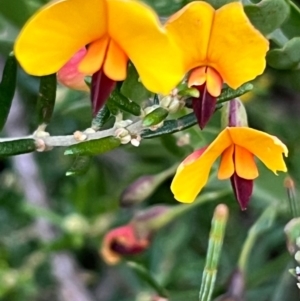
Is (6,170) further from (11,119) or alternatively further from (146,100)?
(146,100)

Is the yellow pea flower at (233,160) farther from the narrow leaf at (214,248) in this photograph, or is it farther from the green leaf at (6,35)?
the green leaf at (6,35)

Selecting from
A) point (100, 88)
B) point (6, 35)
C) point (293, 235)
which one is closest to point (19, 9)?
point (6, 35)

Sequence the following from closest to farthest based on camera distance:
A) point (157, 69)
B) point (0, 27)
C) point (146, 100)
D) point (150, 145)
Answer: point (157, 69) → point (146, 100) → point (0, 27) → point (150, 145)

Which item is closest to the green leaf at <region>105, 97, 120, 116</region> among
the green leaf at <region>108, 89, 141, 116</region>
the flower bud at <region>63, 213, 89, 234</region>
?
the green leaf at <region>108, 89, 141, 116</region>

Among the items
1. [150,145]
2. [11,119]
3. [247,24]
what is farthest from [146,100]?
[11,119]

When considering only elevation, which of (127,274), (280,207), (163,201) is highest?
(280,207)

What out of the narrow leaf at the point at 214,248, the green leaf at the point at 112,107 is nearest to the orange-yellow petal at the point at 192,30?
the green leaf at the point at 112,107

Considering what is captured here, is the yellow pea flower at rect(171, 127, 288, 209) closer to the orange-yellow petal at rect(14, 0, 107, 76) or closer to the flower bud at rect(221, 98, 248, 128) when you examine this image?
the flower bud at rect(221, 98, 248, 128)
